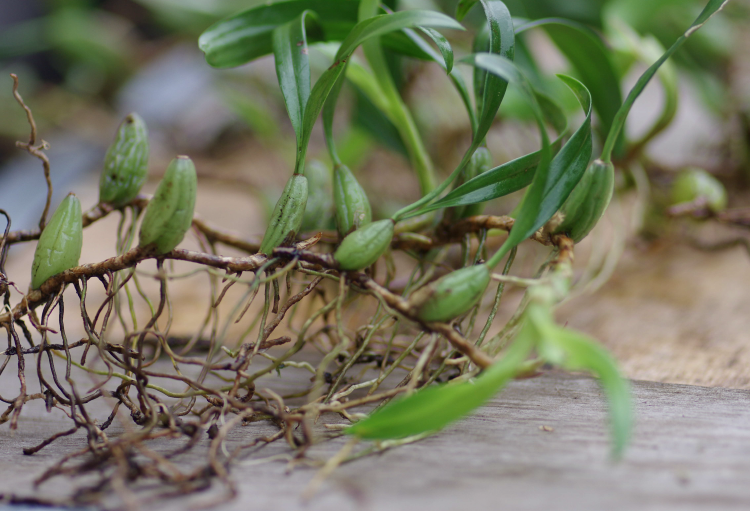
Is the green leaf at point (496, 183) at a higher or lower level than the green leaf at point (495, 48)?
lower

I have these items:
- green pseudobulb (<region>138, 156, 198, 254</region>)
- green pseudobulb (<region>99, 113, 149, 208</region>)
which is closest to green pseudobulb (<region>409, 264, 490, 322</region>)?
green pseudobulb (<region>138, 156, 198, 254</region>)

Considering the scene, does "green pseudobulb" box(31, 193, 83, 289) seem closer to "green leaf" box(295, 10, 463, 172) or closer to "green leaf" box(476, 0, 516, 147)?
"green leaf" box(295, 10, 463, 172)

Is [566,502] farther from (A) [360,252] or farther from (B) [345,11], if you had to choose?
(B) [345,11]

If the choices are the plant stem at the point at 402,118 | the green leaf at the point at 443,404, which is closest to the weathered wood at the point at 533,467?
the green leaf at the point at 443,404

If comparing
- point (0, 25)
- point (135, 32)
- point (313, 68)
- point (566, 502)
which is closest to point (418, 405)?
point (566, 502)

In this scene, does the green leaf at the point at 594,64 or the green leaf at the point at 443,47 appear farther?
the green leaf at the point at 594,64

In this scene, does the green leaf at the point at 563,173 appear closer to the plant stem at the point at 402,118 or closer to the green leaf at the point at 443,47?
the green leaf at the point at 443,47
